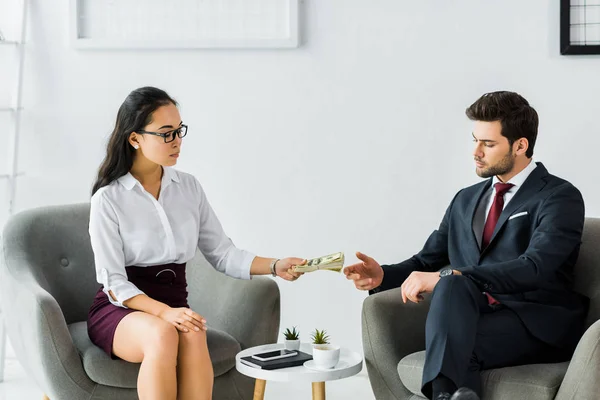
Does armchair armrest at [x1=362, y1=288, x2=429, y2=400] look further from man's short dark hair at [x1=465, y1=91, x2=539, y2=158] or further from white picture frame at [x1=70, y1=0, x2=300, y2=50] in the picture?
white picture frame at [x1=70, y1=0, x2=300, y2=50]

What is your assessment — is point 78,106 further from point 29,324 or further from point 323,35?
point 29,324

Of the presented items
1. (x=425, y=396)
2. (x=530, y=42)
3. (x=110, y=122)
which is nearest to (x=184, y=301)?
(x=425, y=396)

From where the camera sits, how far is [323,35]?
12.0 ft

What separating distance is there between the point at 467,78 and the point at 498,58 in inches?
6.1

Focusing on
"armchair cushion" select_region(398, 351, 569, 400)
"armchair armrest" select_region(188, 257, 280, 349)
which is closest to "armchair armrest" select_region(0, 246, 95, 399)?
"armchair armrest" select_region(188, 257, 280, 349)

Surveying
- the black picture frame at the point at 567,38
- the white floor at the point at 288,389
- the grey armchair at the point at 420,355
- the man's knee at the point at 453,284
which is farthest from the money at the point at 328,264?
the black picture frame at the point at 567,38

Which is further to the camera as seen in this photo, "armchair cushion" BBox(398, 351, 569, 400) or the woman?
the woman

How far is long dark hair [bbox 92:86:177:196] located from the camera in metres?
2.70

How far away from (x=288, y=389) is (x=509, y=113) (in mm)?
1629

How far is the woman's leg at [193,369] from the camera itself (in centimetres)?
247

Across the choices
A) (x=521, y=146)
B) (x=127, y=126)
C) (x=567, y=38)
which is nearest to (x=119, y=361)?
Result: (x=127, y=126)

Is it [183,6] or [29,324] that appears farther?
[183,6]

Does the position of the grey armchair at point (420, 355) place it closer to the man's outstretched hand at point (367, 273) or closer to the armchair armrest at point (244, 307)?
the man's outstretched hand at point (367, 273)

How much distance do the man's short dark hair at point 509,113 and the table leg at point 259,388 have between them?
3.64 feet
